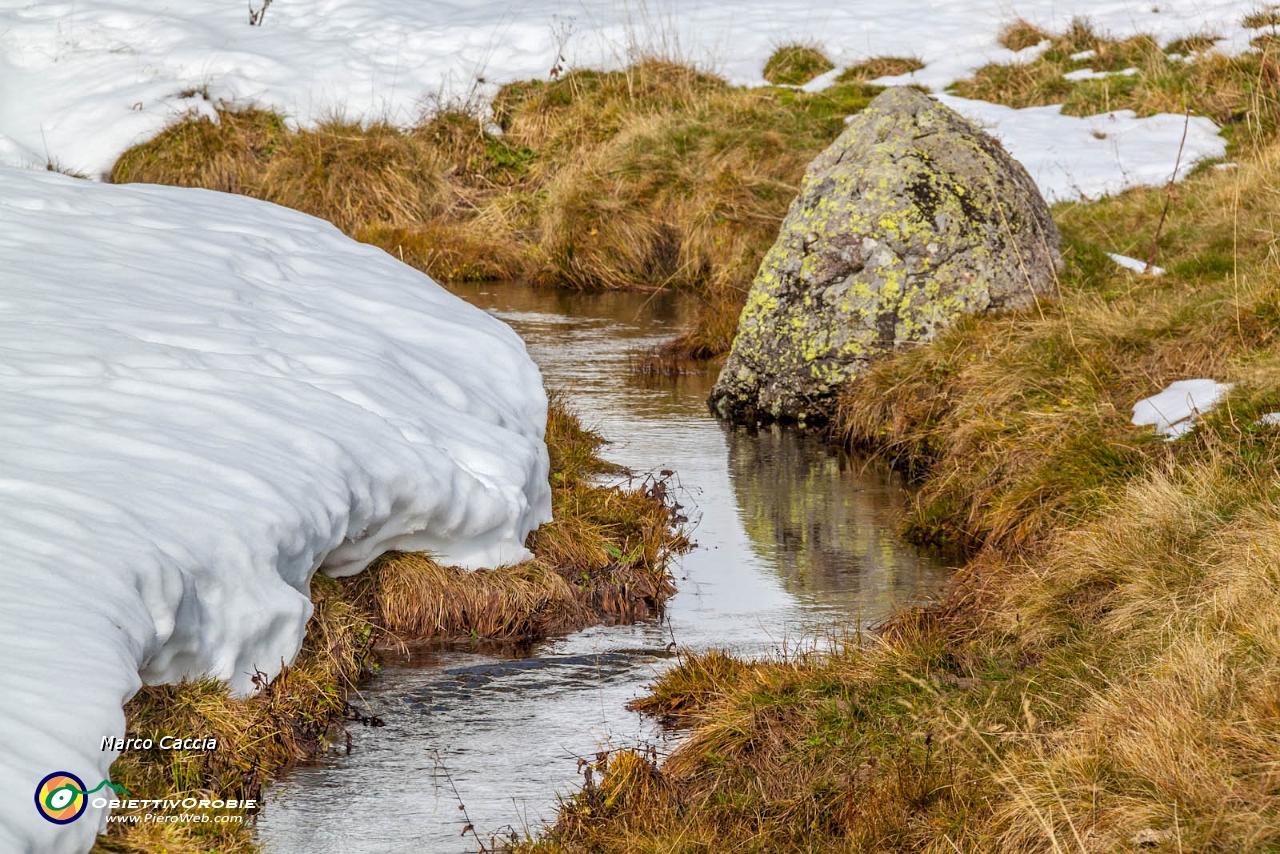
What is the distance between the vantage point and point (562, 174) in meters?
13.9

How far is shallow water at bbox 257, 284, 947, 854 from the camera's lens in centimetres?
383

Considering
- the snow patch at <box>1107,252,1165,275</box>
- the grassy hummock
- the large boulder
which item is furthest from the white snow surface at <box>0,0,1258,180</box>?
the grassy hummock

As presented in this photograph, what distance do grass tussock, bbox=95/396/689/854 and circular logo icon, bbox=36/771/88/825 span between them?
1.23 ft

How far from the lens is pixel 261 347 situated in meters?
5.38

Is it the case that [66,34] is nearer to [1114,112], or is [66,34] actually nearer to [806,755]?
[1114,112]

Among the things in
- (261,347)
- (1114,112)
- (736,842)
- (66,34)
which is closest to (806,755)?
(736,842)

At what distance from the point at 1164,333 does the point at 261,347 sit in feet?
15.4

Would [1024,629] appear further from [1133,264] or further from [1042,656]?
[1133,264]

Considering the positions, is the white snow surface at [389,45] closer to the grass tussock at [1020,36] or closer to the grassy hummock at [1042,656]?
the grass tussock at [1020,36]

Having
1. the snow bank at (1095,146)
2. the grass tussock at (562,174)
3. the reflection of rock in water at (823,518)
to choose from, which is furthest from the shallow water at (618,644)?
the snow bank at (1095,146)

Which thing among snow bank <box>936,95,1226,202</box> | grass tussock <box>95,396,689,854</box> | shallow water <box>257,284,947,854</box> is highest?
snow bank <box>936,95,1226,202</box>

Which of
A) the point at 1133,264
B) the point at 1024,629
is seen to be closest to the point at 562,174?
the point at 1133,264

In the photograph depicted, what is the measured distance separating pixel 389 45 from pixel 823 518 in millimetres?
12354

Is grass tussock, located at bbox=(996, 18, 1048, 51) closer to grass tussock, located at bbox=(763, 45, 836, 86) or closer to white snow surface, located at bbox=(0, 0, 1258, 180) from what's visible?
white snow surface, located at bbox=(0, 0, 1258, 180)
